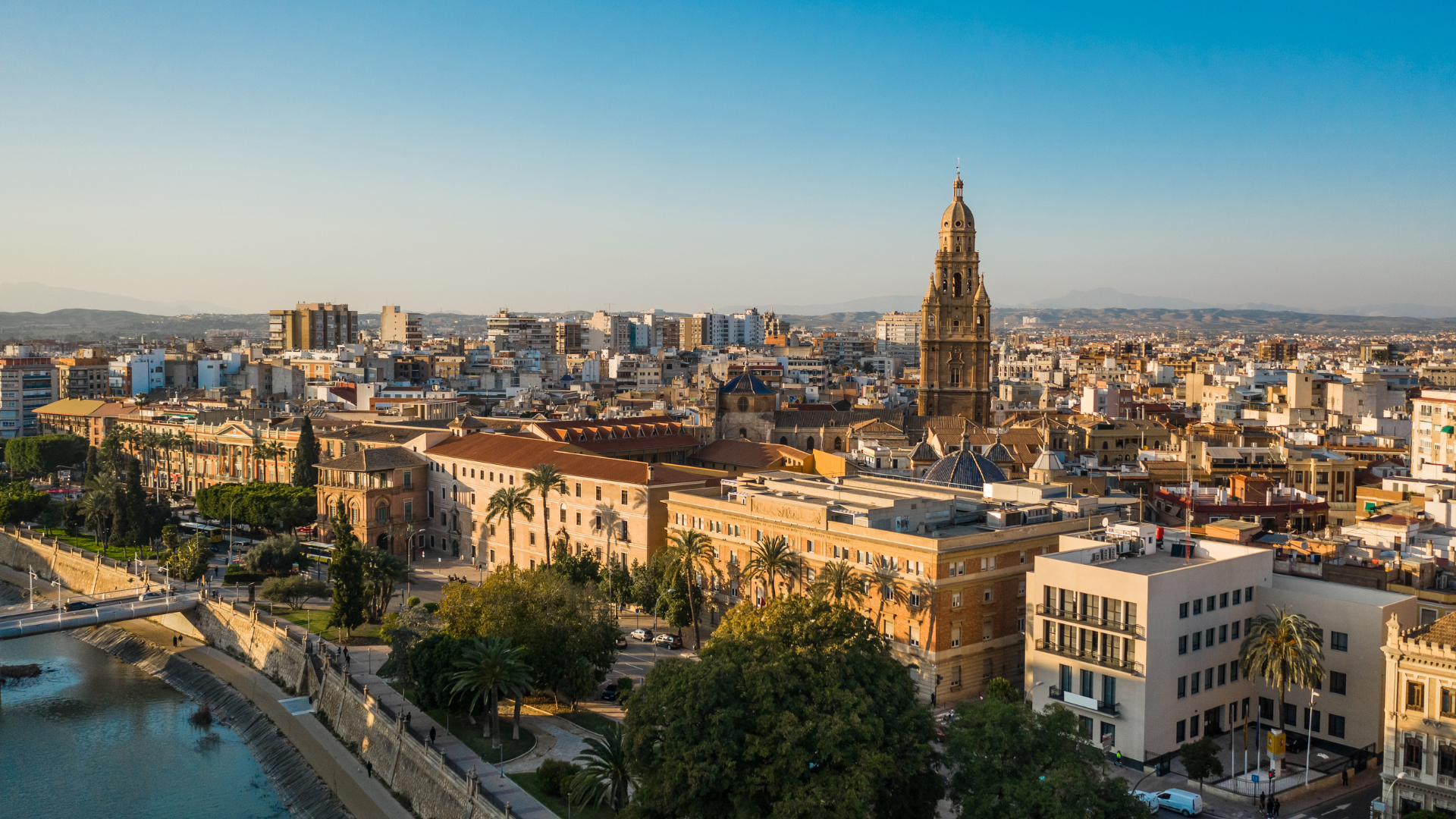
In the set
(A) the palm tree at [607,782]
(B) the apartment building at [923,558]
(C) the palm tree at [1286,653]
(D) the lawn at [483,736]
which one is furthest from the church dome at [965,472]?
(A) the palm tree at [607,782]

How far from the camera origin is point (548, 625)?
55.0m

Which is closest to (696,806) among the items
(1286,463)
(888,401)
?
(1286,463)

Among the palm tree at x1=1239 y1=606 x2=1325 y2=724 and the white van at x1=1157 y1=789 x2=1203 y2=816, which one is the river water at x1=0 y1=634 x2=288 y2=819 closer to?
the white van at x1=1157 y1=789 x2=1203 y2=816

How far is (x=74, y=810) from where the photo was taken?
53.6 metres

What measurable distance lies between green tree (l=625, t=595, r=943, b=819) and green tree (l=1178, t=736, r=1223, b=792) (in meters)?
11.0

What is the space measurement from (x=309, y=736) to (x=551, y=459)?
31.6 m

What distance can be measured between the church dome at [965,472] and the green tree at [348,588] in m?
34.5

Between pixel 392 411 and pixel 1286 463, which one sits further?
pixel 392 411

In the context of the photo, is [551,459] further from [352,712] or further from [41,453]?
[41,453]

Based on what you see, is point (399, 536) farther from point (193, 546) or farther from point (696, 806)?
point (696, 806)

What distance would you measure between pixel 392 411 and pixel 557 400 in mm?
33623

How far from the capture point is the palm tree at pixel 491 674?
50969mm

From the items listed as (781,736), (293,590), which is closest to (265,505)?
(293,590)

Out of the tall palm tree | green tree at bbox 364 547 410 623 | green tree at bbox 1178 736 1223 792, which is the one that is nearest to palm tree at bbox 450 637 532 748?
the tall palm tree
